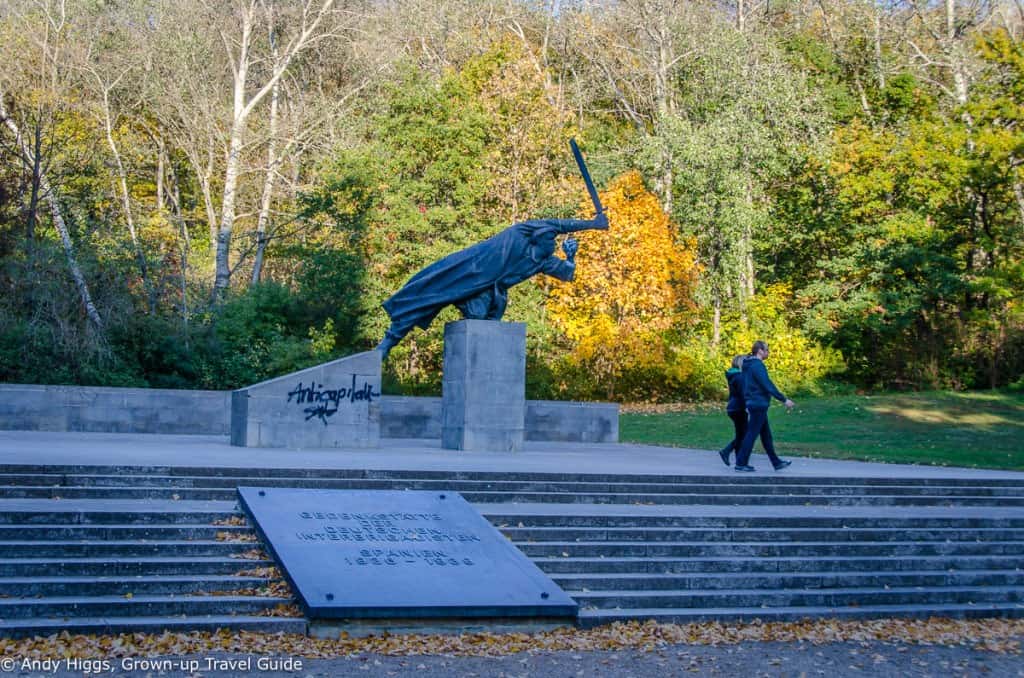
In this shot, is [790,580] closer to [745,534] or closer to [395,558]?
[745,534]

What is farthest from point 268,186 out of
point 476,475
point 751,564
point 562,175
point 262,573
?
point 751,564

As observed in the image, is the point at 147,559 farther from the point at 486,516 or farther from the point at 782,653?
the point at 782,653

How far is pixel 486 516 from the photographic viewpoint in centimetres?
1123

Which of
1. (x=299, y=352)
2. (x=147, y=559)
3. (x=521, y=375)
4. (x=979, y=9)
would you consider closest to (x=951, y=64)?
(x=979, y=9)

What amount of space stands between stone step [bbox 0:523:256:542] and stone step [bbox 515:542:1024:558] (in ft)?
9.37

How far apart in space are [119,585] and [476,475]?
515cm

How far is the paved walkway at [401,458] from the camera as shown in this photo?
13.5 meters

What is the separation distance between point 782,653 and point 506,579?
235cm

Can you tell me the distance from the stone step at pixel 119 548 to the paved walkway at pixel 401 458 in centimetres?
273

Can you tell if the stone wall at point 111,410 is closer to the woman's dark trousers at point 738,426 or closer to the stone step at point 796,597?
the woman's dark trousers at point 738,426

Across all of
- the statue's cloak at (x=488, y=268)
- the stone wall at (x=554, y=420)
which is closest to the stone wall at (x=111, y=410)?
the stone wall at (x=554, y=420)

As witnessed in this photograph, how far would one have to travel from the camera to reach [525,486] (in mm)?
13078

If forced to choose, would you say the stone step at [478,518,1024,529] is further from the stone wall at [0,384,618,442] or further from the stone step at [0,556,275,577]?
the stone wall at [0,384,618,442]

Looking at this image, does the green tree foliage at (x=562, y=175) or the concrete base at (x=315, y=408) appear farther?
the green tree foliage at (x=562, y=175)
